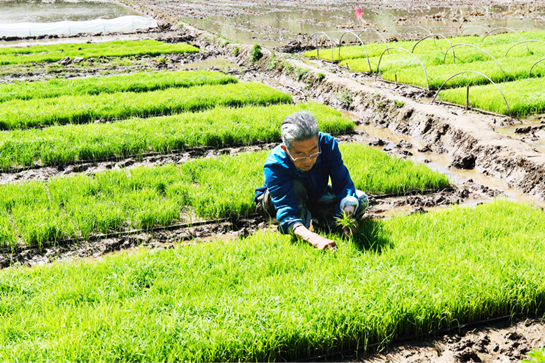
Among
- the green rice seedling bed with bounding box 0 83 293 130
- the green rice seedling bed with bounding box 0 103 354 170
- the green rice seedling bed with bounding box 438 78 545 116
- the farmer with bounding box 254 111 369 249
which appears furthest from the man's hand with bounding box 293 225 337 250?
the green rice seedling bed with bounding box 0 83 293 130

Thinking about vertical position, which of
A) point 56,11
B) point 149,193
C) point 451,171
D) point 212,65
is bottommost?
point 451,171

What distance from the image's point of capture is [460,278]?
3191mm

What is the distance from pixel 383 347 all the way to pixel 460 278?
801 mm

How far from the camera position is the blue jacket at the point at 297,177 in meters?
3.63

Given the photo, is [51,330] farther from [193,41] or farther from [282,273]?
[193,41]

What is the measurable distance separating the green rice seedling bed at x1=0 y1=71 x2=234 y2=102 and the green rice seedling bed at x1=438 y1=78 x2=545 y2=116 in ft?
18.8

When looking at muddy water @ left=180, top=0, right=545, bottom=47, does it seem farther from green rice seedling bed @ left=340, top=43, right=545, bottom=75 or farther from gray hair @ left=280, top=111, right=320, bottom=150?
gray hair @ left=280, top=111, right=320, bottom=150

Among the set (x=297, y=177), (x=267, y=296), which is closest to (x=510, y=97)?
(x=297, y=177)

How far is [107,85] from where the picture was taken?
432 inches

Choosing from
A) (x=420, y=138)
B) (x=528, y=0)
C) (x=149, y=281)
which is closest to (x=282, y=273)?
(x=149, y=281)

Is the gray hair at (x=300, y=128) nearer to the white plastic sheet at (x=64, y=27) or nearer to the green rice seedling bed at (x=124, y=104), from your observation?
the green rice seedling bed at (x=124, y=104)

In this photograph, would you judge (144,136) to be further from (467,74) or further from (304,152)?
(467,74)

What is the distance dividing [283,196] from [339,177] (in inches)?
22.2

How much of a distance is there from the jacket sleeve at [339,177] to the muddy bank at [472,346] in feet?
4.30
